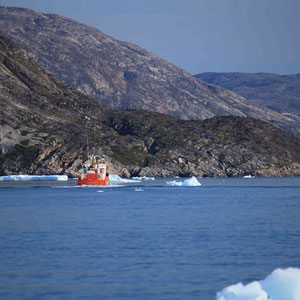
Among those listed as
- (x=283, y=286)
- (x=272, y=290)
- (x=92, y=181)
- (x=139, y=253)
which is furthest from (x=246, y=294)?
(x=92, y=181)

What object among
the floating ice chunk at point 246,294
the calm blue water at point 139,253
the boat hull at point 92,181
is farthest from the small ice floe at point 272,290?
the boat hull at point 92,181

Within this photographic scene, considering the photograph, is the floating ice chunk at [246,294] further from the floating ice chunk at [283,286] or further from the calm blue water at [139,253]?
the calm blue water at [139,253]

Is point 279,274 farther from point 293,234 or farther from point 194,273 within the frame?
point 293,234

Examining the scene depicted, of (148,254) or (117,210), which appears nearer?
(148,254)

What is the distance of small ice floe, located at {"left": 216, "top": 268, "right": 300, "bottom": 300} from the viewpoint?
90.6 feet

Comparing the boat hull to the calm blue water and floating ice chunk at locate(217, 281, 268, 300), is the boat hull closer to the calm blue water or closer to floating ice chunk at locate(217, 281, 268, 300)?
the calm blue water

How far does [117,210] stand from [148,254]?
44.8 metres

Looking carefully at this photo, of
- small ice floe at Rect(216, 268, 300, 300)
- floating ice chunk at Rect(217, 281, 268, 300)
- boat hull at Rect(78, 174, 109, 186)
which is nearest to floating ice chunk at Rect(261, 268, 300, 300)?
small ice floe at Rect(216, 268, 300, 300)

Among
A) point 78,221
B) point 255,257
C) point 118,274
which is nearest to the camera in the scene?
point 118,274

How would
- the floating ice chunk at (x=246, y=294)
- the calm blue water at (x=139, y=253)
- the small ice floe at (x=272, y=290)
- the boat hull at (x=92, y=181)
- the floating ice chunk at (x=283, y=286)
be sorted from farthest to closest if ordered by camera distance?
the boat hull at (x=92, y=181) → the calm blue water at (x=139, y=253) → the floating ice chunk at (x=283, y=286) → the small ice floe at (x=272, y=290) → the floating ice chunk at (x=246, y=294)

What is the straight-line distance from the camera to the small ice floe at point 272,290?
90.6 feet

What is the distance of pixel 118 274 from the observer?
38750mm

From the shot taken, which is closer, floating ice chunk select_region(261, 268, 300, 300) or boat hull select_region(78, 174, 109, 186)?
floating ice chunk select_region(261, 268, 300, 300)

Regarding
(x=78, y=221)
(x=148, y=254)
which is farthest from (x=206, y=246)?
(x=78, y=221)
